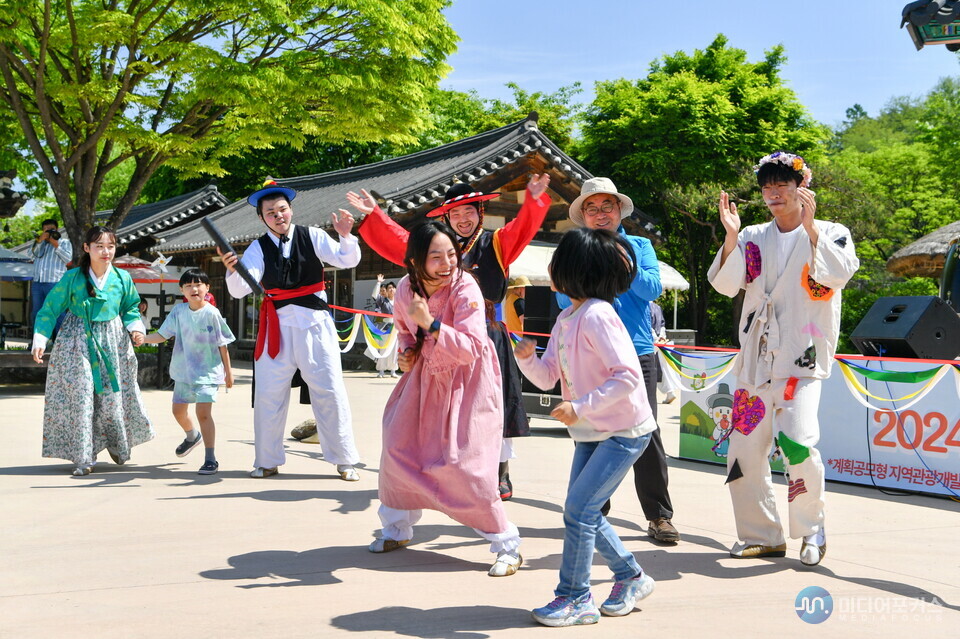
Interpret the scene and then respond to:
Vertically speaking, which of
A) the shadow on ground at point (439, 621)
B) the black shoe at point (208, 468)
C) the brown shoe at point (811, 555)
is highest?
the black shoe at point (208, 468)

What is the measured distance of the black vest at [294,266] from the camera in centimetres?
620

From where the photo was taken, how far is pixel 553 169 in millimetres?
19250

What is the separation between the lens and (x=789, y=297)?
430cm

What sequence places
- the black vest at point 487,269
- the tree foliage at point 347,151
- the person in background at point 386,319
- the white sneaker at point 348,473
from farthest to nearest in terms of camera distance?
the tree foliage at point 347,151
the person in background at point 386,319
the white sneaker at point 348,473
the black vest at point 487,269

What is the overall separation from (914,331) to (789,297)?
11.8 feet

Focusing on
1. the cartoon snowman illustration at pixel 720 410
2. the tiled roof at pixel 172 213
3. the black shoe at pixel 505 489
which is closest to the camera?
the black shoe at pixel 505 489

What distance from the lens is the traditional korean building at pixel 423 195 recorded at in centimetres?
1828

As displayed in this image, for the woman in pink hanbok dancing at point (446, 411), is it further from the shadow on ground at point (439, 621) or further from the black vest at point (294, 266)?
the black vest at point (294, 266)

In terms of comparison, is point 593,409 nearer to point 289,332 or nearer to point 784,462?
point 784,462

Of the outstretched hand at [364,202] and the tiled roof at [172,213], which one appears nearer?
the outstretched hand at [364,202]

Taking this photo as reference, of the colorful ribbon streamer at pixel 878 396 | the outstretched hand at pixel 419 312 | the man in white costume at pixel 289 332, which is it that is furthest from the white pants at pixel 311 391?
the colorful ribbon streamer at pixel 878 396

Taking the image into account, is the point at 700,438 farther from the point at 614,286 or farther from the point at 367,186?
the point at 367,186

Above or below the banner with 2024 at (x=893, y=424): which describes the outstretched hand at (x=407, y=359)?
above

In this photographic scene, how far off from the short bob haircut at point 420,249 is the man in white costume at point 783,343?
4.48 feet
